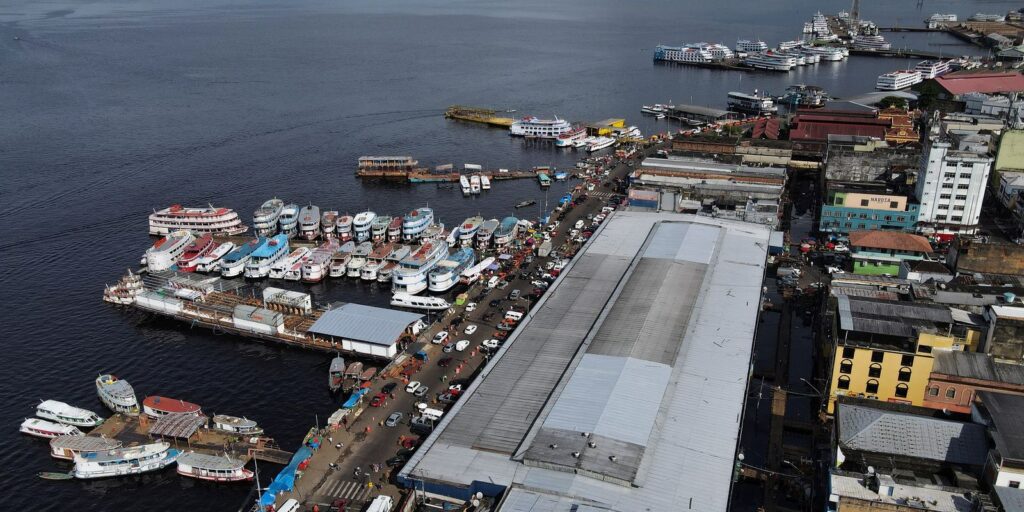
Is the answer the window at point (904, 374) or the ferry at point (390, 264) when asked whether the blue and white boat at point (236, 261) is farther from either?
the window at point (904, 374)

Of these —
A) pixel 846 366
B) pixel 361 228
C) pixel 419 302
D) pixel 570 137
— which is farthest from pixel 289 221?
pixel 846 366

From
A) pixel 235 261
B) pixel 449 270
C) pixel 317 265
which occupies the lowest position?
pixel 317 265

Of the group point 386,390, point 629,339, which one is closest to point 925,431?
point 629,339

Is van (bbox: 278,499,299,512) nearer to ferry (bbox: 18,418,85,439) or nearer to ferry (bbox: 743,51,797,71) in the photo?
ferry (bbox: 18,418,85,439)

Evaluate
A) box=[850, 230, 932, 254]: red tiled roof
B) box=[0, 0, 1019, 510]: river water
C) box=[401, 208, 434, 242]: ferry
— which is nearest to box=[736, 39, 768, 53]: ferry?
box=[0, 0, 1019, 510]: river water

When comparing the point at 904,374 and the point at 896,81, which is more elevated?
the point at 896,81

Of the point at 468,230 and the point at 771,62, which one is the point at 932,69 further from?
the point at 468,230
